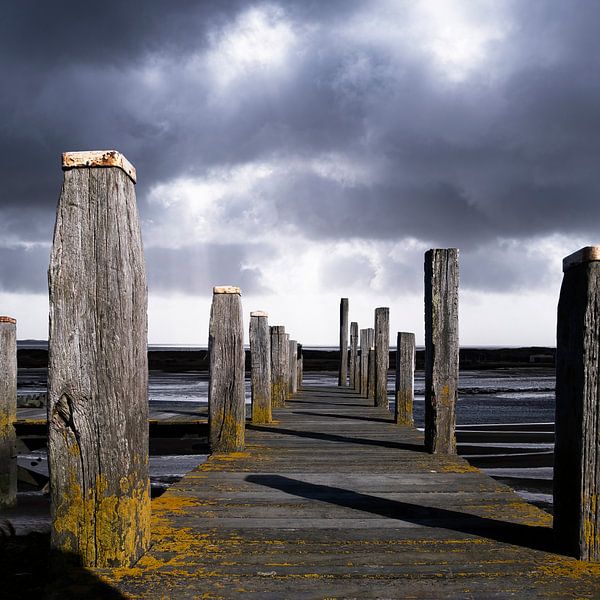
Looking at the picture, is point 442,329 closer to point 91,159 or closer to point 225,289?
point 225,289

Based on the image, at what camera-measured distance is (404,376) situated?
8.18 meters

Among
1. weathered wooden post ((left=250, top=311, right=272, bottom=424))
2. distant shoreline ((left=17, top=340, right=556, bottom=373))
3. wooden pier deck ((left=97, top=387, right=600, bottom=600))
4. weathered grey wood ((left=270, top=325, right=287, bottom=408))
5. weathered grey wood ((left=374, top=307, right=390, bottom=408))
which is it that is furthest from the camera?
distant shoreline ((left=17, top=340, right=556, bottom=373))

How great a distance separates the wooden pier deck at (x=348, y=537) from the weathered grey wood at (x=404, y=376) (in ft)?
8.82

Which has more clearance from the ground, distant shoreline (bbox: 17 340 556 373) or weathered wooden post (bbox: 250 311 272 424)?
weathered wooden post (bbox: 250 311 272 424)

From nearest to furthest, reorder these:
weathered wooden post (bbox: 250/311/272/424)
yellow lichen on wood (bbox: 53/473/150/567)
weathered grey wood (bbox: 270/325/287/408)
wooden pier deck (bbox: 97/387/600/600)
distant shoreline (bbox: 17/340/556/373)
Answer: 1. wooden pier deck (bbox: 97/387/600/600)
2. yellow lichen on wood (bbox: 53/473/150/567)
3. weathered wooden post (bbox: 250/311/272/424)
4. weathered grey wood (bbox: 270/325/287/408)
5. distant shoreline (bbox: 17/340/556/373)

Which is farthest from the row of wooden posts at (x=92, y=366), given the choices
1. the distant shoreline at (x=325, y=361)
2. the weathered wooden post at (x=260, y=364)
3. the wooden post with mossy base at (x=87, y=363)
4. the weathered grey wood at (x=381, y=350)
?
the distant shoreline at (x=325, y=361)

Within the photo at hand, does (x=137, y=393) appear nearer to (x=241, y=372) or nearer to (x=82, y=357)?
(x=82, y=357)

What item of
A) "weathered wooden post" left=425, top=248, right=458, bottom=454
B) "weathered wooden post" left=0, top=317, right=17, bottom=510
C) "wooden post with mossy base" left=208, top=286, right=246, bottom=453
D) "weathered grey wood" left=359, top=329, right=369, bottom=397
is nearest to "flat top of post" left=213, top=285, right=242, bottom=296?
"wooden post with mossy base" left=208, top=286, right=246, bottom=453

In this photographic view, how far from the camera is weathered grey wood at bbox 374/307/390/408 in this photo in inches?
405

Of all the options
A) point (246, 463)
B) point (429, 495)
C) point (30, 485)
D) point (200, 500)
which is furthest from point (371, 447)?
point (30, 485)

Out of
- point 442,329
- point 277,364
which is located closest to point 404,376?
point 442,329

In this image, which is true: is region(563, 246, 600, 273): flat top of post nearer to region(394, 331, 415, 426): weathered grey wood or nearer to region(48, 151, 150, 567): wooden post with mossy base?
region(48, 151, 150, 567): wooden post with mossy base

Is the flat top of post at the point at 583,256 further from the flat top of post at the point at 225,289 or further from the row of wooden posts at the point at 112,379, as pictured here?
the flat top of post at the point at 225,289

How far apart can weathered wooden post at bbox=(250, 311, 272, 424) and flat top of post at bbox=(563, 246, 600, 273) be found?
5117 millimetres
